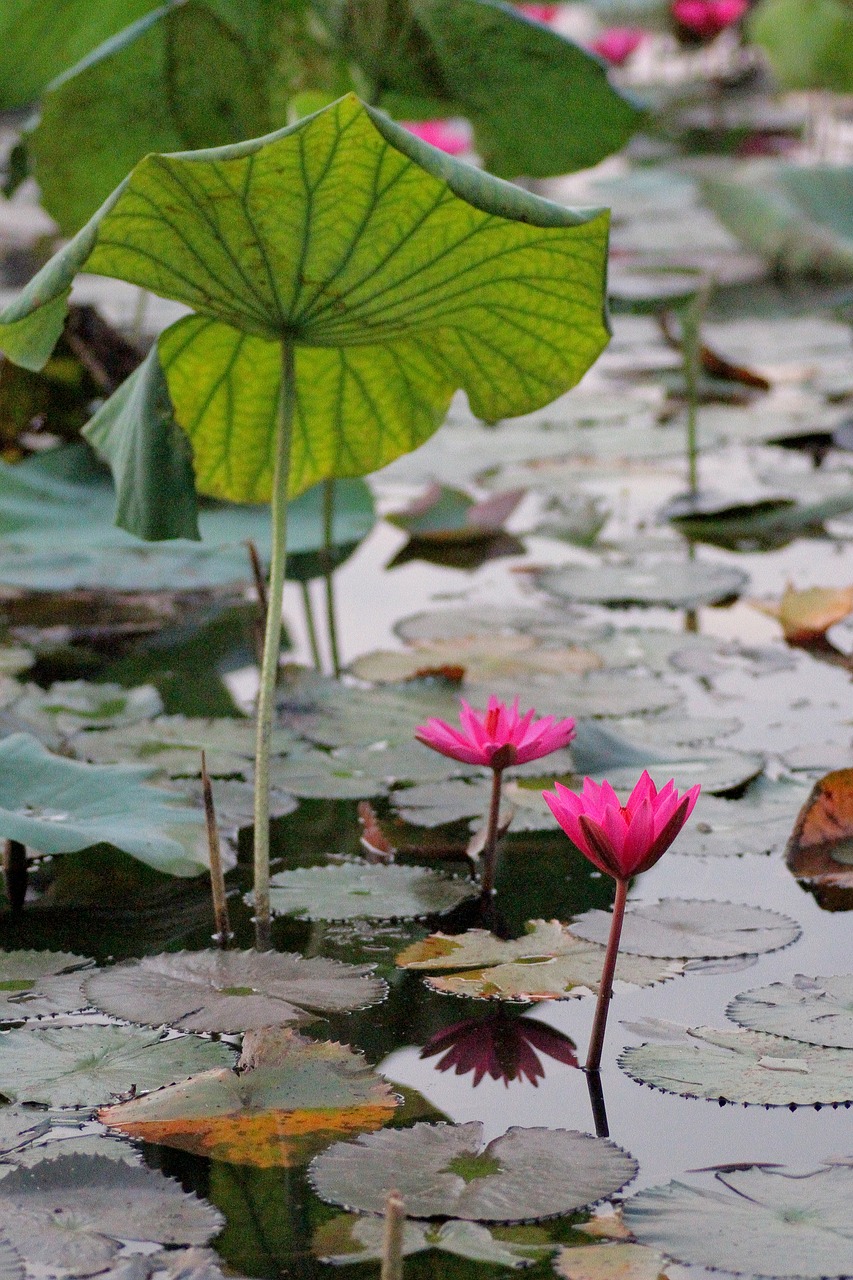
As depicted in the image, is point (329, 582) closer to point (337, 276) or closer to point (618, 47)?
point (337, 276)

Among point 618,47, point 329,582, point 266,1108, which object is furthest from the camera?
point 618,47

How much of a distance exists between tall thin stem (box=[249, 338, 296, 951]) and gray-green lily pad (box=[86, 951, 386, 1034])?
0.18 feet

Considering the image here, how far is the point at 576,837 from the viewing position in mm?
978

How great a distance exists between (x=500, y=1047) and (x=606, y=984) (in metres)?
0.13

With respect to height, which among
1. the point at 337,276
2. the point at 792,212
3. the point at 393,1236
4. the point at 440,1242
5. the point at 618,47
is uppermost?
the point at 618,47

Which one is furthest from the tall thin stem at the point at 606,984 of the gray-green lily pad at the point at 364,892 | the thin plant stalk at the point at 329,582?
the thin plant stalk at the point at 329,582

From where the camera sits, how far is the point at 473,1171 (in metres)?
0.92

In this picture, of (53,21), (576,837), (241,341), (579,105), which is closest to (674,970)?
(576,837)

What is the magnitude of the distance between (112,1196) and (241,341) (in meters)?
0.82

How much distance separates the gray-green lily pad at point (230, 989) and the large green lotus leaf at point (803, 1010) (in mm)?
281

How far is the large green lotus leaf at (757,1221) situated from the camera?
83 cm

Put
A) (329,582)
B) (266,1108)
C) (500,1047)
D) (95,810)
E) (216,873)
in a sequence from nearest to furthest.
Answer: (266,1108)
(500,1047)
(216,873)
(95,810)
(329,582)

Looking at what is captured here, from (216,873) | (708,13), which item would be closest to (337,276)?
(216,873)

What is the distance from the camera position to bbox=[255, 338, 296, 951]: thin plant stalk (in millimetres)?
1231
